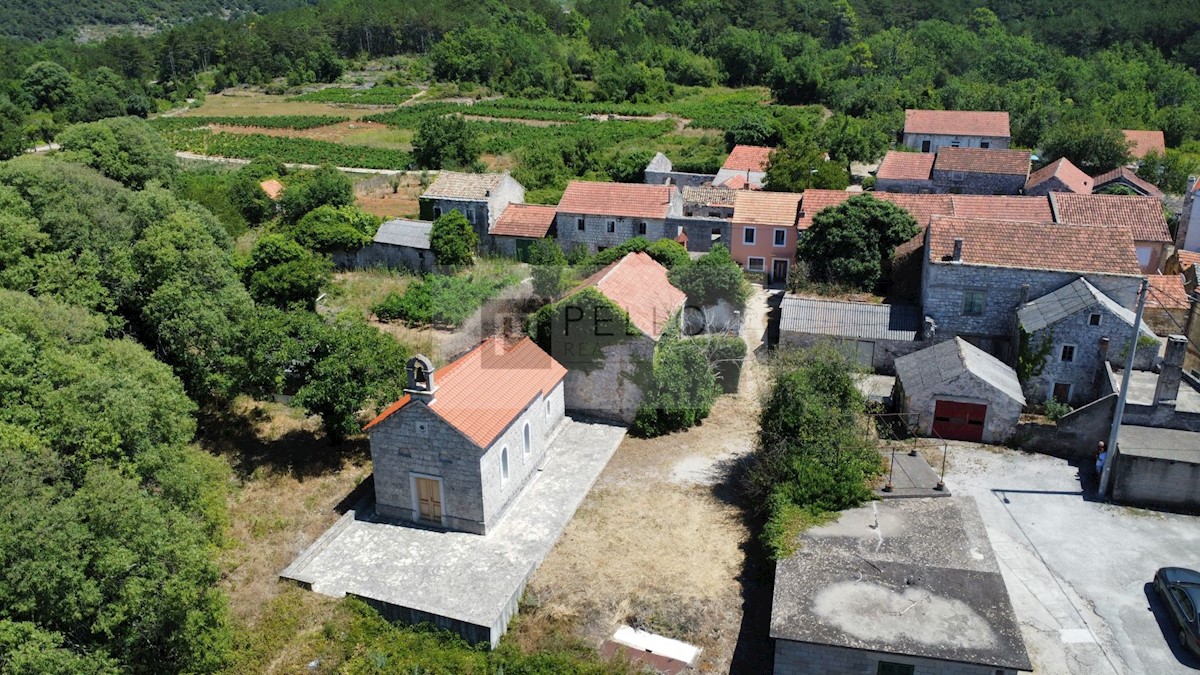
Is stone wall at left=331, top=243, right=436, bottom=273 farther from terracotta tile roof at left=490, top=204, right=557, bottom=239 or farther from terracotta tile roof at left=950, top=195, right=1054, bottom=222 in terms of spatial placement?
terracotta tile roof at left=950, top=195, right=1054, bottom=222

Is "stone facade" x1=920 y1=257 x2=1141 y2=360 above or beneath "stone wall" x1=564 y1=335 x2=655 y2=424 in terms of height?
above

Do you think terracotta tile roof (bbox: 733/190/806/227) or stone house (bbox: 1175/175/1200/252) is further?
terracotta tile roof (bbox: 733/190/806/227)

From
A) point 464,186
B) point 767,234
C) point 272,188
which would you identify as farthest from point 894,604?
point 272,188

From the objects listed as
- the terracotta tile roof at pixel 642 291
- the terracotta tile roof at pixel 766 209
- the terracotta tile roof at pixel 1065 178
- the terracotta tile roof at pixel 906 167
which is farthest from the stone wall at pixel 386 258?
the terracotta tile roof at pixel 1065 178

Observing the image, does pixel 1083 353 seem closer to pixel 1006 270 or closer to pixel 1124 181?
pixel 1006 270

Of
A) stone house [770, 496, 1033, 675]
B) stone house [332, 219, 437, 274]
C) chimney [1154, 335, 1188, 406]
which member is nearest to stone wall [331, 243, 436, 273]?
stone house [332, 219, 437, 274]
